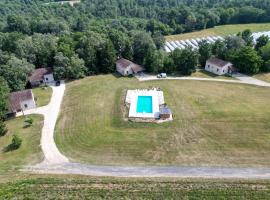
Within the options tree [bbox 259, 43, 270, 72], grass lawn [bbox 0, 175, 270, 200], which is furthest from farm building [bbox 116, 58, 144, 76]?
grass lawn [bbox 0, 175, 270, 200]

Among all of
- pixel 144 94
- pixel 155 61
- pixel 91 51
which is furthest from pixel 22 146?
pixel 155 61

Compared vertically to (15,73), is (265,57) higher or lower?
lower

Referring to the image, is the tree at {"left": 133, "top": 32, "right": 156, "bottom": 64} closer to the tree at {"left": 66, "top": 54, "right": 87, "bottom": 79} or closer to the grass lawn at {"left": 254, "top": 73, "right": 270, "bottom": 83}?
the tree at {"left": 66, "top": 54, "right": 87, "bottom": 79}

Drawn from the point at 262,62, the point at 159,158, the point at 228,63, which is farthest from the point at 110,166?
the point at 262,62

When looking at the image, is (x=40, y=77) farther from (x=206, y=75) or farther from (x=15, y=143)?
(x=206, y=75)

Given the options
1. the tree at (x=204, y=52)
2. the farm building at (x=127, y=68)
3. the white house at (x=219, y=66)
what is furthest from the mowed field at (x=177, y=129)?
the tree at (x=204, y=52)

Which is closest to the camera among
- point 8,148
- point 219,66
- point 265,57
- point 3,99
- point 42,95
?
point 8,148

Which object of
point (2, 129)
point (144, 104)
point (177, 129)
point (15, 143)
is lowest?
point (177, 129)
